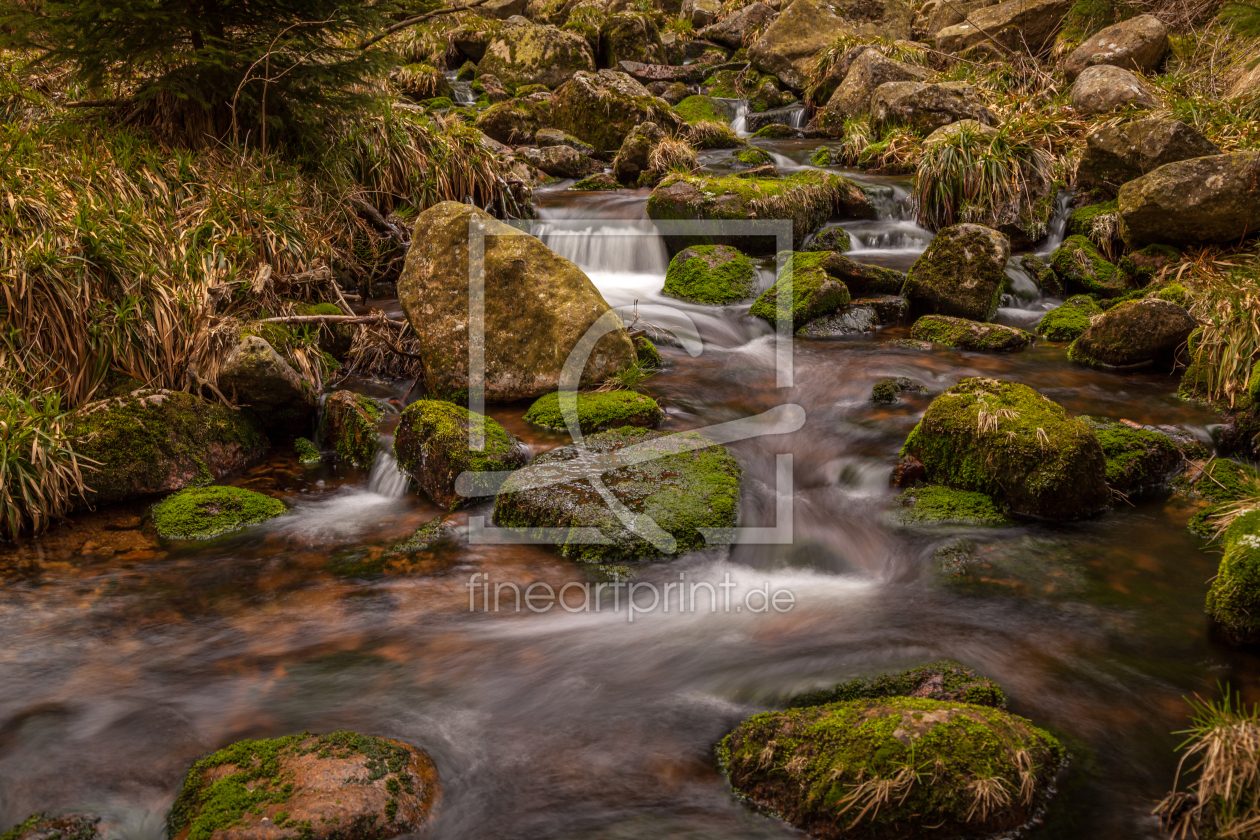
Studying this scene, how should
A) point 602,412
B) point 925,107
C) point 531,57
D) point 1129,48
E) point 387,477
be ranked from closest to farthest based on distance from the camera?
point 387,477 < point 602,412 < point 925,107 < point 1129,48 < point 531,57

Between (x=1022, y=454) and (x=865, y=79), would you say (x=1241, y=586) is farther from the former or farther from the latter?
(x=865, y=79)

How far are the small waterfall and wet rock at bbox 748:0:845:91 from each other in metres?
15.5

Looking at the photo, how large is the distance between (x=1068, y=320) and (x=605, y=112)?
9169 millimetres

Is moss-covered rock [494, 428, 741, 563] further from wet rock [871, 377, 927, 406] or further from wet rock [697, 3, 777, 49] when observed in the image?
wet rock [697, 3, 777, 49]

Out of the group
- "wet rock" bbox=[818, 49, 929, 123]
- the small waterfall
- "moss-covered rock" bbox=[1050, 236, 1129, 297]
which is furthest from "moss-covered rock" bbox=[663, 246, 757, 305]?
"wet rock" bbox=[818, 49, 929, 123]

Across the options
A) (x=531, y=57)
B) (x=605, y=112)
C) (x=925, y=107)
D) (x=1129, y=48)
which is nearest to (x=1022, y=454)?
(x=925, y=107)

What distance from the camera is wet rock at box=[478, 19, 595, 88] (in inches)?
716

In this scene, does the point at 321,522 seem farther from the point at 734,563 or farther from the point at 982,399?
the point at 982,399

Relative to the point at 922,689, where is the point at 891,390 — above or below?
above

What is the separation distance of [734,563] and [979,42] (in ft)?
52.2

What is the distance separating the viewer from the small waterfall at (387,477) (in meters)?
5.27

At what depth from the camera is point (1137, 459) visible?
489 cm

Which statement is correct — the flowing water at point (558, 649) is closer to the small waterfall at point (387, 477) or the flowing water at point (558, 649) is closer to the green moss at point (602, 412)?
the small waterfall at point (387, 477)

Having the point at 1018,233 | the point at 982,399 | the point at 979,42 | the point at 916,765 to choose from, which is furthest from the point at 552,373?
the point at 979,42
